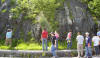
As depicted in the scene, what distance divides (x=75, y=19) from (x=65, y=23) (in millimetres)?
1073

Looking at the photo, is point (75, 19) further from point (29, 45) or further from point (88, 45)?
point (29, 45)

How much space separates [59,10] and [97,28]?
13.7 ft

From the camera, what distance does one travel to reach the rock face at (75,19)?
14352 mm

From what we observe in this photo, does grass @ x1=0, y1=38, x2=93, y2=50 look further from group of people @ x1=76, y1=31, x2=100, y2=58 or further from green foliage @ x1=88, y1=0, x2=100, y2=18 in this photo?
green foliage @ x1=88, y1=0, x2=100, y2=18

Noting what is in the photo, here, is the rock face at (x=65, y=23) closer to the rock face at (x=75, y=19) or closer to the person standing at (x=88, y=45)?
the rock face at (x=75, y=19)

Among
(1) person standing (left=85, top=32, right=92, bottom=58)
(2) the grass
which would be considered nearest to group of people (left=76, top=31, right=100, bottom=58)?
(1) person standing (left=85, top=32, right=92, bottom=58)

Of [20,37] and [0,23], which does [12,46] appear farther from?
[0,23]

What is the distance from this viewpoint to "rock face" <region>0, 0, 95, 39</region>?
14.3 metres

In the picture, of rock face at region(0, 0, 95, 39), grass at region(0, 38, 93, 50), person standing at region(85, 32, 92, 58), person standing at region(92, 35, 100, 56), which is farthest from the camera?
rock face at region(0, 0, 95, 39)

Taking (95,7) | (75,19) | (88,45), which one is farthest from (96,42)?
(95,7)

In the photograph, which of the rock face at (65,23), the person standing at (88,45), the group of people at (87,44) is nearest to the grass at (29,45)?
the rock face at (65,23)

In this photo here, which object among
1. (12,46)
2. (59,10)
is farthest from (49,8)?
(12,46)

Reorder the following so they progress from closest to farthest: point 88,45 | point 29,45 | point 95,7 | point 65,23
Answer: point 88,45 < point 29,45 < point 95,7 < point 65,23

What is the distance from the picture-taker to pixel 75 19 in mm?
14508
